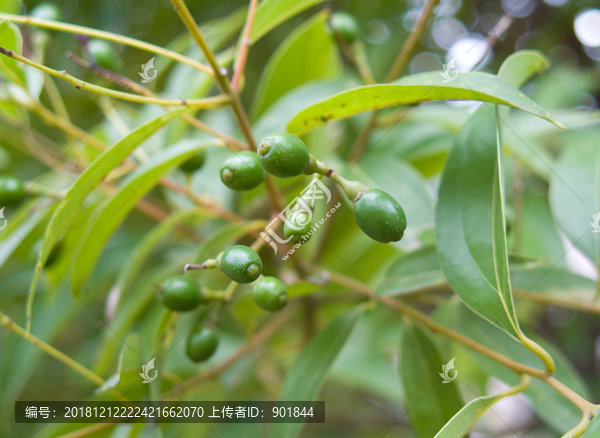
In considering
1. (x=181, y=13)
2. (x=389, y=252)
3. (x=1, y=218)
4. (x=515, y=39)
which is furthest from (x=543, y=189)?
(x=1, y=218)

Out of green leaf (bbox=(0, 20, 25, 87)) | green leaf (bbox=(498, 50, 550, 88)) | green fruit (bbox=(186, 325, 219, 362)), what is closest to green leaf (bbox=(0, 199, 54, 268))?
green leaf (bbox=(0, 20, 25, 87))

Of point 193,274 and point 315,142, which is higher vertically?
point 315,142

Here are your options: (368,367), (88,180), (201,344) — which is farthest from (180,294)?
(368,367)

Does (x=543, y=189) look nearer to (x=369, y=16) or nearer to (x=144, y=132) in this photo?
(x=369, y=16)

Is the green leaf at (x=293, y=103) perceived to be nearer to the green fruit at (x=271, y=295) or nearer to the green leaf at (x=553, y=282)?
the green fruit at (x=271, y=295)

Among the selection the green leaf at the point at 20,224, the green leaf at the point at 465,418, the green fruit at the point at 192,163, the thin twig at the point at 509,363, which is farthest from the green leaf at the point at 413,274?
the green leaf at the point at 20,224

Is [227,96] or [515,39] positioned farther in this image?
[515,39]

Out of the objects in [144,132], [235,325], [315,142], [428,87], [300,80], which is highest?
[300,80]
